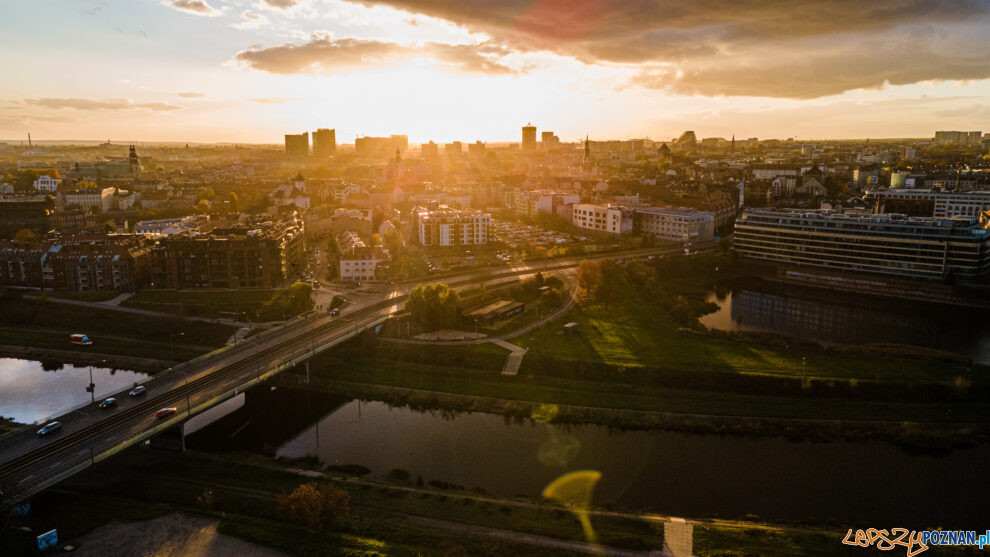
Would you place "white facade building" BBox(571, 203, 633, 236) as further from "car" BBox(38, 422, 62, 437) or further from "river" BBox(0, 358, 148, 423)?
"car" BBox(38, 422, 62, 437)

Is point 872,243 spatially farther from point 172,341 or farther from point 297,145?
point 297,145

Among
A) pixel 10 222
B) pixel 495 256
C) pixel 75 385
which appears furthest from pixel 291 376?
pixel 10 222

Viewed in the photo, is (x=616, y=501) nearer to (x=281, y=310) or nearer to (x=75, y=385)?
(x=281, y=310)

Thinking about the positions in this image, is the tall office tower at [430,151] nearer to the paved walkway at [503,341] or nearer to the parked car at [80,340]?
the parked car at [80,340]

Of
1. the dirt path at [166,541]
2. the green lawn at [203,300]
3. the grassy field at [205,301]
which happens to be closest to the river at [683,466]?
the dirt path at [166,541]

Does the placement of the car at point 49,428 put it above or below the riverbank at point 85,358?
above

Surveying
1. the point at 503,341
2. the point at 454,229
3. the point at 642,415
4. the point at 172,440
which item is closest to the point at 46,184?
the point at 454,229
